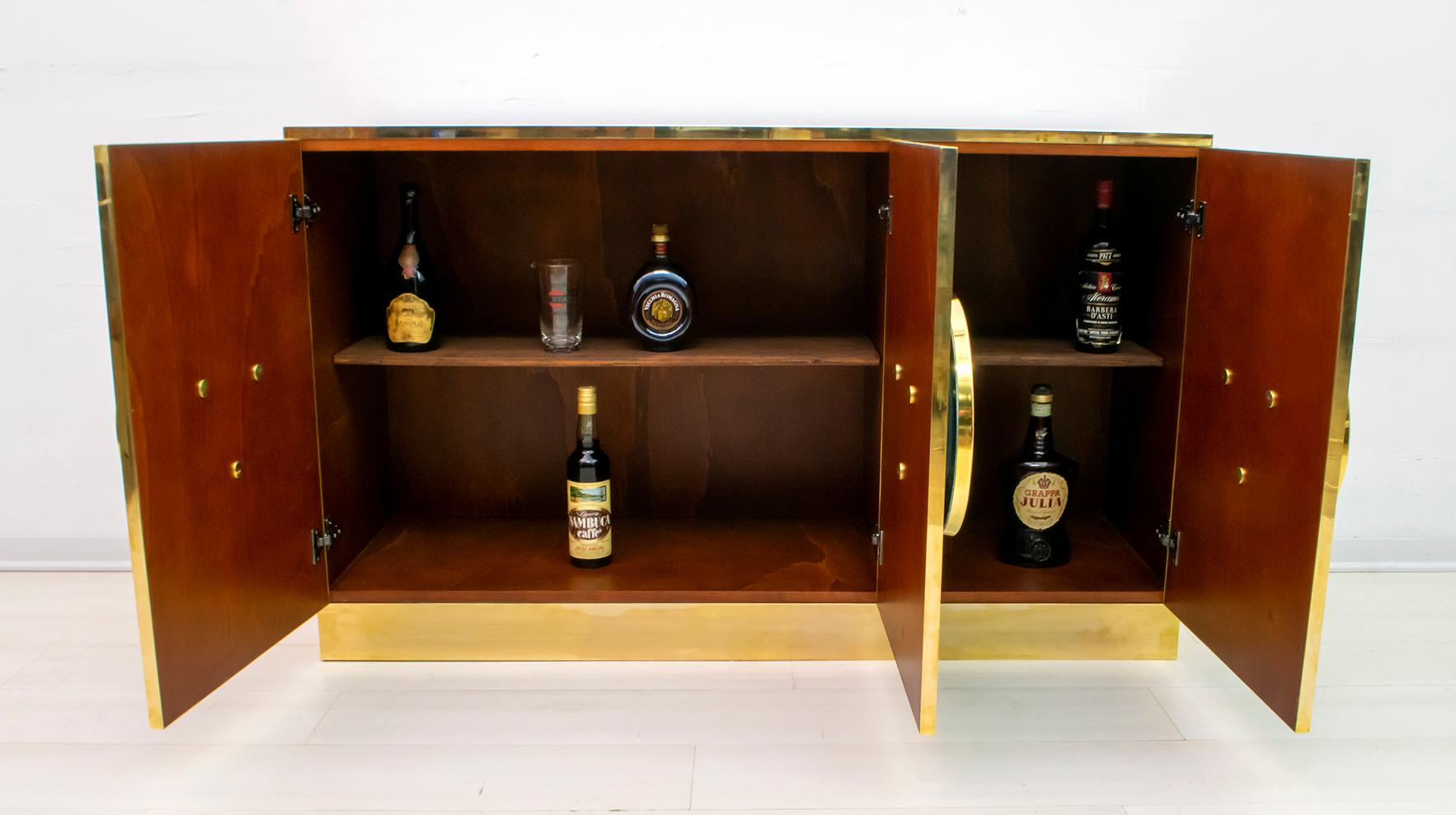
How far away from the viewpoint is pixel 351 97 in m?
2.19

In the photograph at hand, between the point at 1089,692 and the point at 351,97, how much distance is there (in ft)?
5.48

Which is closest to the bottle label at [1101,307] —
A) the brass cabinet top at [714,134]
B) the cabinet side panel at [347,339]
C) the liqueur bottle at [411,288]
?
the brass cabinet top at [714,134]

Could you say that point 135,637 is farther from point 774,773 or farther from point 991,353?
point 991,353

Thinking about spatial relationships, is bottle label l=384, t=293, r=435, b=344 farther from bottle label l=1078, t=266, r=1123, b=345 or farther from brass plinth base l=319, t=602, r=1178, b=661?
bottle label l=1078, t=266, r=1123, b=345

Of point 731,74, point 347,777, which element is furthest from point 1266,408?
point 347,777

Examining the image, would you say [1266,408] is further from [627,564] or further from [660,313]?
[627,564]

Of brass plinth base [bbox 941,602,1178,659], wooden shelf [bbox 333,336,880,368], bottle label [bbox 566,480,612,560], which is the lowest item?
brass plinth base [bbox 941,602,1178,659]

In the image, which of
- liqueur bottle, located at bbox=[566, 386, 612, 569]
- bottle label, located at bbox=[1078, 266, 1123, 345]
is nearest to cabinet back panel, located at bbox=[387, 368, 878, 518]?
liqueur bottle, located at bbox=[566, 386, 612, 569]

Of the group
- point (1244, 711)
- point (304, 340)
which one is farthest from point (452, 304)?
point (1244, 711)

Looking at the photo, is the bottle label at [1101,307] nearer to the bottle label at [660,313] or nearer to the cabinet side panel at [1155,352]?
the cabinet side panel at [1155,352]

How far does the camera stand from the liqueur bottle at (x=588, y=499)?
1.90m

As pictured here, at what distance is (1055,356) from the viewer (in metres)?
1.80

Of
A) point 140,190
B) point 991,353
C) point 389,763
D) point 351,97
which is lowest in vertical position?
point 389,763

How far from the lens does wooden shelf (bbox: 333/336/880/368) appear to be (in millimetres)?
1788
